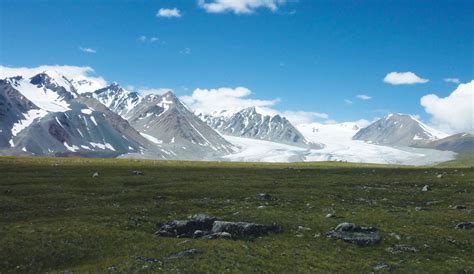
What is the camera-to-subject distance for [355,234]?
112 feet

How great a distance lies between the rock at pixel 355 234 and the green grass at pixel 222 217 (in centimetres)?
71

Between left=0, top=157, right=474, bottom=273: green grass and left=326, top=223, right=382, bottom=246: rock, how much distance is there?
708mm

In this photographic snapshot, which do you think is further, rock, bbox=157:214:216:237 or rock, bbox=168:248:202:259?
rock, bbox=157:214:216:237

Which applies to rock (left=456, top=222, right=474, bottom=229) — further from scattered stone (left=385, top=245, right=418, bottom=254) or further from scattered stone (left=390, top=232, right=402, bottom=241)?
scattered stone (left=385, top=245, right=418, bottom=254)

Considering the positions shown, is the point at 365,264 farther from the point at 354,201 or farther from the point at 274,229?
the point at 354,201

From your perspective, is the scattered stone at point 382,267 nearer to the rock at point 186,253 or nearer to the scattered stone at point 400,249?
the scattered stone at point 400,249

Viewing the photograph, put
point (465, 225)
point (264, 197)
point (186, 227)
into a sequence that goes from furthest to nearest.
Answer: point (264, 197), point (465, 225), point (186, 227)

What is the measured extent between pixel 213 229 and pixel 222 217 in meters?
4.51

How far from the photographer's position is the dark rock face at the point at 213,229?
3472cm

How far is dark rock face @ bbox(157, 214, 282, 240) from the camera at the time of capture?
34719mm

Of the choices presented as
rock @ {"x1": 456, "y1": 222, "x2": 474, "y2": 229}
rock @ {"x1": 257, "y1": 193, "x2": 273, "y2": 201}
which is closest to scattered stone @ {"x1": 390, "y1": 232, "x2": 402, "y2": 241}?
rock @ {"x1": 456, "y1": 222, "x2": 474, "y2": 229}

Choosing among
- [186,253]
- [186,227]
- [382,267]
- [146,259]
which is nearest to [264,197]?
[186,227]

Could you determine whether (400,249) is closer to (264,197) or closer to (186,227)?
(186,227)

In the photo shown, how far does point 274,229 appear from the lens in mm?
36375
